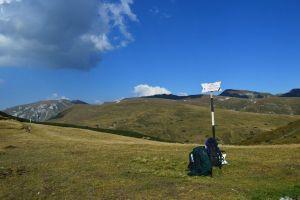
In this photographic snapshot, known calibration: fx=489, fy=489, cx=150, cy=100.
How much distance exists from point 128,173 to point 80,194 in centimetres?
606

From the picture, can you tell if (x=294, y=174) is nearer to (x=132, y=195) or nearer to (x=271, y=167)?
(x=271, y=167)

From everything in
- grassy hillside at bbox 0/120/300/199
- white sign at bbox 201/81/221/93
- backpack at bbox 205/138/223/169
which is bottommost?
grassy hillside at bbox 0/120/300/199

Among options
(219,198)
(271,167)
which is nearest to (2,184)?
(219,198)

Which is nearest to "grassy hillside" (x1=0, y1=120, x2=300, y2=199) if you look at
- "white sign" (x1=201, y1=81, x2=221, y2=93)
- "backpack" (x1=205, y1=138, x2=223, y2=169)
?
"backpack" (x1=205, y1=138, x2=223, y2=169)

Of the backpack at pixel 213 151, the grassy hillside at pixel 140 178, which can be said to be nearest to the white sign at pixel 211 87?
the backpack at pixel 213 151

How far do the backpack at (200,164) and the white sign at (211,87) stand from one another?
4657 millimetres

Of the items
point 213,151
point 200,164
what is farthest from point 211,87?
point 200,164

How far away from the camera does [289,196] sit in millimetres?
22188

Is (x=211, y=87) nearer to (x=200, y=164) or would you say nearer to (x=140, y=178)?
(x=200, y=164)

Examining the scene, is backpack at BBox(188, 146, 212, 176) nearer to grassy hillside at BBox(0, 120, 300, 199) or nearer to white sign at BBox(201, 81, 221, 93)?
grassy hillside at BBox(0, 120, 300, 199)

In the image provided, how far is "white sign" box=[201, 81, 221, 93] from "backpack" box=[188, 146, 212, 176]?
4.66 m

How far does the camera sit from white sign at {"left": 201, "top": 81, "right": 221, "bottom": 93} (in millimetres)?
31828

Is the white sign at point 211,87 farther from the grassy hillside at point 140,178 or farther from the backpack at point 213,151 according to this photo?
the grassy hillside at point 140,178

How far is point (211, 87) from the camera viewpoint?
106 feet
